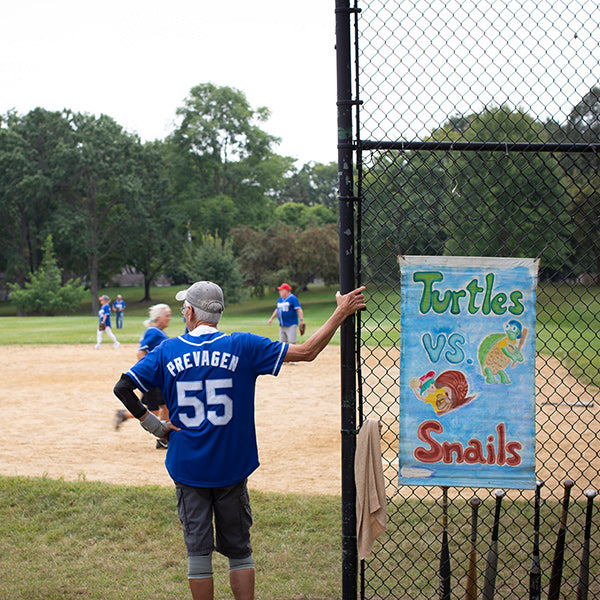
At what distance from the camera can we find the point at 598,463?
24.7ft

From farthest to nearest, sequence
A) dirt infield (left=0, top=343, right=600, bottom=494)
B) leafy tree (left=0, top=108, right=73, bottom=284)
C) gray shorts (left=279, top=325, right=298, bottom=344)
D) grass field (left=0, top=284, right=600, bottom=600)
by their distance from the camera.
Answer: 1. leafy tree (left=0, top=108, right=73, bottom=284)
2. gray shorts (left=279, top=325, right=298, bottom=344)
3. dirt infield (left=0, top=343, right=600, bottom=494)
4. grass field (left=0, top=284, right=600, bottom=600)

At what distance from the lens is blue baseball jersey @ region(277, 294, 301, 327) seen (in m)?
16.1

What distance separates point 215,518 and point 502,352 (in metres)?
1.81

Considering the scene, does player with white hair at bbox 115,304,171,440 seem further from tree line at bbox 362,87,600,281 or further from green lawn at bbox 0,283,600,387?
tree line at bbox 362,87,600,281

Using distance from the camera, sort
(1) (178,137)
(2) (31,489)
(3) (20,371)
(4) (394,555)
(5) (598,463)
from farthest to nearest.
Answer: (1) (178,137), (3) (20,371), (5) (598,463), (2) (31,489), (4) (394,555)

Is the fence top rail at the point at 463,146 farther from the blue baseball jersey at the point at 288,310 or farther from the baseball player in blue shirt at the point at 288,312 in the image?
the blue baseball jersey at the point at 288,310

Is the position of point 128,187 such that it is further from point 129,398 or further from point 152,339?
point 129,398

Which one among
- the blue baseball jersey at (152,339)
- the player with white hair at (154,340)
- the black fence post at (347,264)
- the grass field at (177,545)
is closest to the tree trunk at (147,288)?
the player with white hair at (154,340)

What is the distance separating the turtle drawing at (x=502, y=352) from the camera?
336 cm

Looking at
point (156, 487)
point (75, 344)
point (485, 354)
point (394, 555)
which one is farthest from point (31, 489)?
point (75, 344)

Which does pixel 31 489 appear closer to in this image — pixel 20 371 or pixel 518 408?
pixel 518 408

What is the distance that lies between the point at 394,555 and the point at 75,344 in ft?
66.2

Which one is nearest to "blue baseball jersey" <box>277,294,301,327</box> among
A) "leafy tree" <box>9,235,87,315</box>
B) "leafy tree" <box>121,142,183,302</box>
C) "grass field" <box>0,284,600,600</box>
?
"grass field" <box>0,284,600,600</box>

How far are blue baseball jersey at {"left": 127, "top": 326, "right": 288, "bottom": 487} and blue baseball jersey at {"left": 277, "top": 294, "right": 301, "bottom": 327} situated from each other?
40.8 ft
